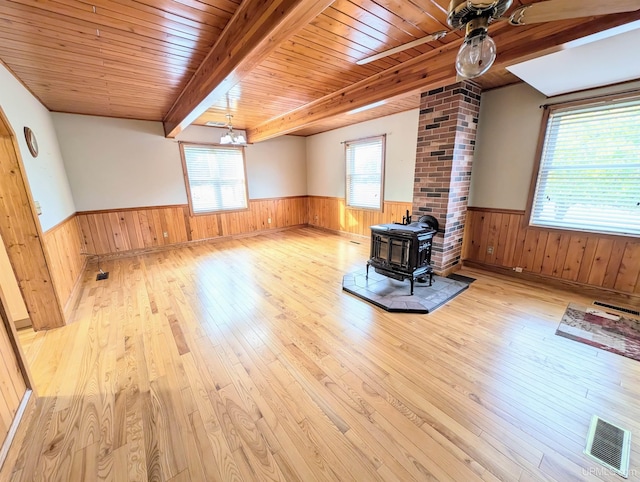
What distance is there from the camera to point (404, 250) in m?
3.00

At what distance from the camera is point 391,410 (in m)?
1.56

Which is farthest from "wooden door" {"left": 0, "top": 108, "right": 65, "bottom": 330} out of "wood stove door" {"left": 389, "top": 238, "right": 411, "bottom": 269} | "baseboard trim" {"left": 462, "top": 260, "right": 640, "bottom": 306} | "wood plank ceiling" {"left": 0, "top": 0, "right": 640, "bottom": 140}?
"baseboard trim" {"left": 462, "top": 260, "right": 640, "bottom": 306}

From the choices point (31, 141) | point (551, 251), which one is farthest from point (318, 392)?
point (31, 141)

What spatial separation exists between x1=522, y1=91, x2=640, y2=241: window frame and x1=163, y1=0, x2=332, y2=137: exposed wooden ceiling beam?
3.15 meters

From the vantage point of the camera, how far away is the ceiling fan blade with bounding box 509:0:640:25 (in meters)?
1.12

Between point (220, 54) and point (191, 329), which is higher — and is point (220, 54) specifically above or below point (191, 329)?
above

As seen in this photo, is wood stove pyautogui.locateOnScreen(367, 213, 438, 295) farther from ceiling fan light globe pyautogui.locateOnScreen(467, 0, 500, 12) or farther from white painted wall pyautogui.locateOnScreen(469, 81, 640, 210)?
ceiling fan light globe pyautogui.locateOnScreen(467, 0, 500, 12)

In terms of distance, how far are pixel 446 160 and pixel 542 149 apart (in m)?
1.14

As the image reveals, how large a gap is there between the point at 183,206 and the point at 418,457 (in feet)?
18.4

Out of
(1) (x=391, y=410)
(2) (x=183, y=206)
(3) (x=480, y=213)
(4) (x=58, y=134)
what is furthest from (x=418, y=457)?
(4) (x=58, y=134)

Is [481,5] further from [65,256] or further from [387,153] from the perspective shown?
[65,256]

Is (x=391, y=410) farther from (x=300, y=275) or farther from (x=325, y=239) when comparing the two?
(x=325, y=239)

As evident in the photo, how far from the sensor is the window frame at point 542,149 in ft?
8.54

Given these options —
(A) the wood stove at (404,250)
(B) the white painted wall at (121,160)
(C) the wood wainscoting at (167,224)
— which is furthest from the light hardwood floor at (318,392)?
(B) the white painted wall at (121,160)
